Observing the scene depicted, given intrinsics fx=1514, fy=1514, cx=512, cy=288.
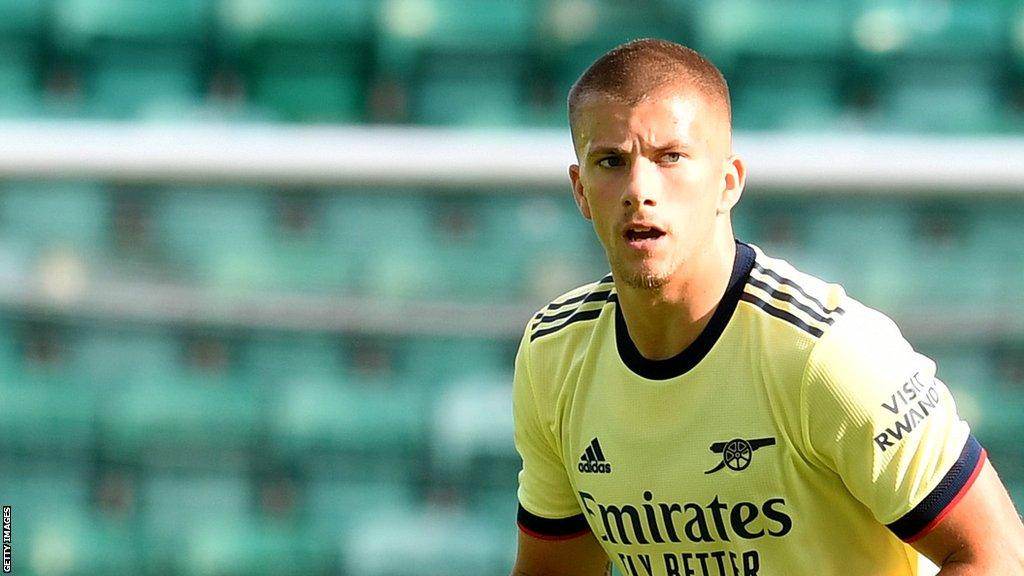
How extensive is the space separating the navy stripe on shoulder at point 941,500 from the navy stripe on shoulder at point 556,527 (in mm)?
642

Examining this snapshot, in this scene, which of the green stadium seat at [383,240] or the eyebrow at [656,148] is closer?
the eyebrow at [656,148]

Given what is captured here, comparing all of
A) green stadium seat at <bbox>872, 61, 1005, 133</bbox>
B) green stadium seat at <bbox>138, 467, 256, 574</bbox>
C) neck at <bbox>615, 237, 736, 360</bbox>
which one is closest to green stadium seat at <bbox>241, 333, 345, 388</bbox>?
green stadium seat at <bbox>138, 467, 256, 574</bbox>

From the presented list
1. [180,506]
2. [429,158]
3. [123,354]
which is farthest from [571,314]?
[123,354]

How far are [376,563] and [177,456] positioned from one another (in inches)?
28.6

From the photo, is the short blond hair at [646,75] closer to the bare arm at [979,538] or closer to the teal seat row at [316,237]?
the bare arm at [979,538]

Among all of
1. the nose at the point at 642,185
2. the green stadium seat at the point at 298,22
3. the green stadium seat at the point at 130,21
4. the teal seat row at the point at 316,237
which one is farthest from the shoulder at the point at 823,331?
the green stadium seat at the point at 130,21

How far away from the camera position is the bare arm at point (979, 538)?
196 centimetres

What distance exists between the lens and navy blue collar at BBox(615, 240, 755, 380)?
7.16 ft

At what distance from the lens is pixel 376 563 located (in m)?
4.86

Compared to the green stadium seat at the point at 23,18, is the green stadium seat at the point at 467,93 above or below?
below

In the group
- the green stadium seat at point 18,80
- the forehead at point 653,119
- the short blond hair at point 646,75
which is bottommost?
the green stadium seat at point 18,80

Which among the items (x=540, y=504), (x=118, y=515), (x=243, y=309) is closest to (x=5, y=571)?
(x=118, y=515)

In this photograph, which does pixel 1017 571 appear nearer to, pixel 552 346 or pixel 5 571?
pixel 552 346

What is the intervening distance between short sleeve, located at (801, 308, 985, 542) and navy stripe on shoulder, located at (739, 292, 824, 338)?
22mm
